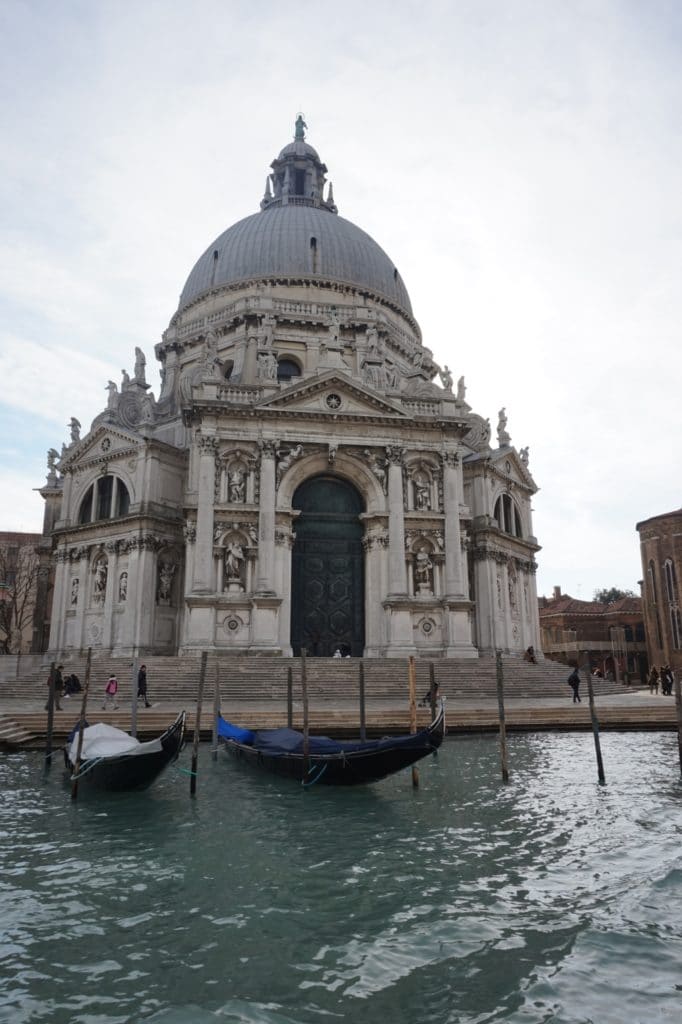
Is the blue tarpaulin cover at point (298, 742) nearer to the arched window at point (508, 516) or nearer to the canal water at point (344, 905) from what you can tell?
the canal water at point (344, 905)

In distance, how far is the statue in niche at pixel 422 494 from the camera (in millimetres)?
25562

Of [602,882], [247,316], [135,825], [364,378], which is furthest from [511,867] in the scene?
[247,316]

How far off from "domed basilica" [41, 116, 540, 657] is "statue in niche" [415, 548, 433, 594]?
0.05 metres

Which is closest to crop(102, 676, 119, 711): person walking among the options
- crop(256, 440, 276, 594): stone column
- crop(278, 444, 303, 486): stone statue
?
crop(256, 440, 276, 594): stone column

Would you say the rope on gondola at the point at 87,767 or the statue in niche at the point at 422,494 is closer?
the rope on gondola at the point at 87,767

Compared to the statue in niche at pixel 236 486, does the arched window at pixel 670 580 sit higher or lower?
lower

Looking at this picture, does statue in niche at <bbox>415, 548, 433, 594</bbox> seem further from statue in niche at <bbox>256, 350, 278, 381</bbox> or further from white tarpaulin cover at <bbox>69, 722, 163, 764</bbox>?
white tarpaulin cover at <bbox>69, 722, 163, 764</bbox>

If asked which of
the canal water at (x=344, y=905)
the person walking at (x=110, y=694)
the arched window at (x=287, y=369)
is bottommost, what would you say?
the canal water at (x=344, y=905)

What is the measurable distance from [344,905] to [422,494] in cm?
1992

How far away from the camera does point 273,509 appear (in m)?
24.1

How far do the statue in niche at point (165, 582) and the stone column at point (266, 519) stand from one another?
5.08m

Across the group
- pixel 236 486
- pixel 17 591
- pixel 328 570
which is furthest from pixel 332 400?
pixel 17 591

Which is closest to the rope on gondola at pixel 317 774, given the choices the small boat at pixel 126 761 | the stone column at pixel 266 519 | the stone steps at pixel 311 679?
the small boat at pixel 126 761

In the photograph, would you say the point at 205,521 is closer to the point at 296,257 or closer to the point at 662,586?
the point at 296,257
